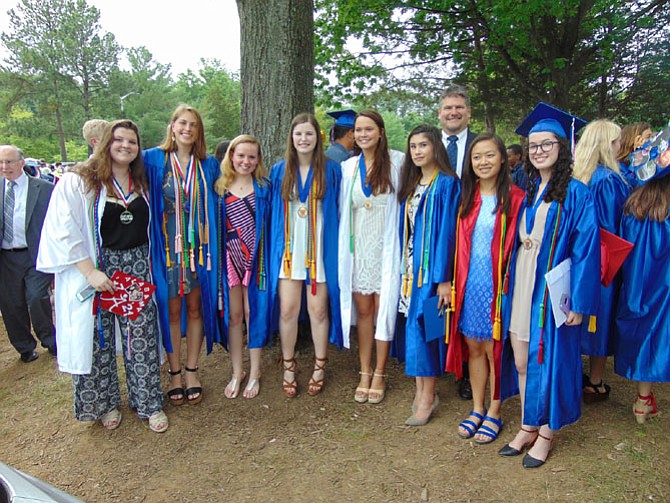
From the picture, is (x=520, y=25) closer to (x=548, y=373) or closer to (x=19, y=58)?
(x=548, y=373)

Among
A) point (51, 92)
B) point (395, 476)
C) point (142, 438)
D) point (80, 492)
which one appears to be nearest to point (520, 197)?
point (395, 476)

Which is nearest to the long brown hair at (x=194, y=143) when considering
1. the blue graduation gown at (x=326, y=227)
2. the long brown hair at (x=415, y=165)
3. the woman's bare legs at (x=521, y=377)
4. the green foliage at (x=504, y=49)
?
the blue graduation gown at (x=326, y=227)

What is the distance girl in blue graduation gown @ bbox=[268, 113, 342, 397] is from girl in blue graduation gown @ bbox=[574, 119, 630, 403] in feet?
5.83

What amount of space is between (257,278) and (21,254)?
2852 mm

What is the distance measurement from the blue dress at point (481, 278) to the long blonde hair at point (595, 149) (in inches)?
35.6

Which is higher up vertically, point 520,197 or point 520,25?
point 520,25

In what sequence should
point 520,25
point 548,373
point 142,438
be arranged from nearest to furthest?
point 548,373 → point 142,438 → point 520,25

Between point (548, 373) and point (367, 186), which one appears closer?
point (548, 373)

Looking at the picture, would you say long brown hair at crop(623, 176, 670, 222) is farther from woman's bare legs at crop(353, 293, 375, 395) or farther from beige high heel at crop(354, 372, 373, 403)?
beige high heel at crop(354, 372, 373, 403)

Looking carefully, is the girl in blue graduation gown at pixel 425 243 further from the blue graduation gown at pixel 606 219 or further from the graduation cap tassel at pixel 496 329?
the blue graduation gown at pixel 606 219

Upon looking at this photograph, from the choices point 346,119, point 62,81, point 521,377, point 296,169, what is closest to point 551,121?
point 521,377

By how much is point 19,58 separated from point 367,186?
1342 inches

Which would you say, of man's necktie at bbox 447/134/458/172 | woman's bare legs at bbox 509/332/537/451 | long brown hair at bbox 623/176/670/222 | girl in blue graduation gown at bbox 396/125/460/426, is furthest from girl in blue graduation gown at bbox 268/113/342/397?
long brown hair at bbox 623/176/670/222

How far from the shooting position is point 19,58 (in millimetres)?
29938
